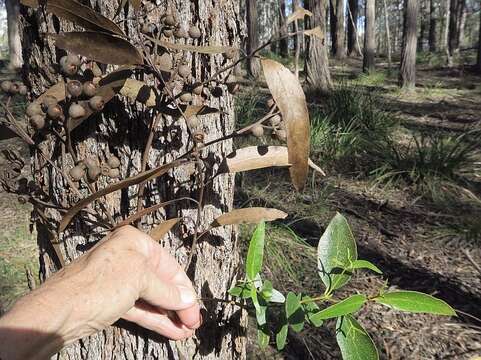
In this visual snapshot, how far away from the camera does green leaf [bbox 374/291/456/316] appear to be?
30.8 inches

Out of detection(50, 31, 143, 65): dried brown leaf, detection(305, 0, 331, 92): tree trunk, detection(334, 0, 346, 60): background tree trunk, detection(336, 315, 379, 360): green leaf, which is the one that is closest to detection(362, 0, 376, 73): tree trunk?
detection(305, 0, 331, 92): tree trunk

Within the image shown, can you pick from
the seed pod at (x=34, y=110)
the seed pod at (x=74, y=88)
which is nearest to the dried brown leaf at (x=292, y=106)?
the seed pod at (x=74, y=88)

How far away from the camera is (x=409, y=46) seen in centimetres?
795

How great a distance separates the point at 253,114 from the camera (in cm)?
507

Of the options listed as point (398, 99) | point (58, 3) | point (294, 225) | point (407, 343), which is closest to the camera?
point (58, 3)

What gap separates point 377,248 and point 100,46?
2563mm

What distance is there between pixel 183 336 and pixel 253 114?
4.22 meters

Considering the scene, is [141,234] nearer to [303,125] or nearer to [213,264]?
[213,264]

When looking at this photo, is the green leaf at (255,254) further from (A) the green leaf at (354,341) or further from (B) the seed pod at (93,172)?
(B) the seed pod at (93,172)

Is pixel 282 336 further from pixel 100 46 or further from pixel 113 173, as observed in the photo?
pixel 100 46

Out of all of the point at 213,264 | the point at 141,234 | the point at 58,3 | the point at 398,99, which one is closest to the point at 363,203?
the point at 213,264

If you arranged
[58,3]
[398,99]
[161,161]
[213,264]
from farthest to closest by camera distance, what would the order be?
[398,99], [213,264], [161,161], [58,3]

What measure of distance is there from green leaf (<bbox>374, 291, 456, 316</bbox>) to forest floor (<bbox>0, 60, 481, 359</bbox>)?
1138 millimetres

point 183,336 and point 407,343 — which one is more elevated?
point 183,336
